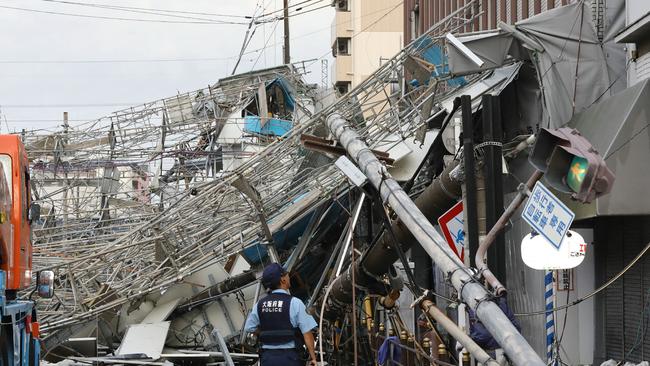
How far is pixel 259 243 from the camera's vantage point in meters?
19.0

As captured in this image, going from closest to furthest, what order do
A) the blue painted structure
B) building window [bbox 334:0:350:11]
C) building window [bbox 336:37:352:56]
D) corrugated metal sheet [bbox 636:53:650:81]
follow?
the blue painted structure → corrugated metal sheet [bbox 636:53:650:81] → building window [bbox 336:37:352:56] → building window [bbox 334:0:350:11]

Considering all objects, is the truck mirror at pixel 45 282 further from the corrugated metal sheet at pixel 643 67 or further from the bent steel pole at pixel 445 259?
the corrugated metal sheet at pixel 643 67

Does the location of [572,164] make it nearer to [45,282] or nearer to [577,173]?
[577,173]

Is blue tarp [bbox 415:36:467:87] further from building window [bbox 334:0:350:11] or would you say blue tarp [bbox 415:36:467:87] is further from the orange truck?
building window [bbox 334:0:350:11]

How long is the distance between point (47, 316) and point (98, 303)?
1.12 m

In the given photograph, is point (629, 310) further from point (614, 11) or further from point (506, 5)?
point (506, 5)

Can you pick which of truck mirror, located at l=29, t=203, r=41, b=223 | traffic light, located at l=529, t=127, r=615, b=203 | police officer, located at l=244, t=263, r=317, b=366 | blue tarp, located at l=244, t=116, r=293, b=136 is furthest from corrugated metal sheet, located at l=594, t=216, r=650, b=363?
blue tarp, located at l=244, t=116, r=293, b=136

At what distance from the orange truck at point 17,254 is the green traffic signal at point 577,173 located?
6025 mm

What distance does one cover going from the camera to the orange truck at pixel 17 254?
33.2 ft

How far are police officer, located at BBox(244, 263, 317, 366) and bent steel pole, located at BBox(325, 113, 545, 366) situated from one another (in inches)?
51.2

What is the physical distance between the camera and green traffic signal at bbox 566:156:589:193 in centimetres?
568

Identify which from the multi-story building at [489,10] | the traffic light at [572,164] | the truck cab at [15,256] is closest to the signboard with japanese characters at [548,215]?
the traffic light at [572,164]

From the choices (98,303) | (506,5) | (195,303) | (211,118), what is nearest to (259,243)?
(195,303)

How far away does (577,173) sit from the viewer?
5793mm
